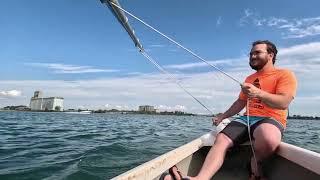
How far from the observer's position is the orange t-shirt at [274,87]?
4.25 meters

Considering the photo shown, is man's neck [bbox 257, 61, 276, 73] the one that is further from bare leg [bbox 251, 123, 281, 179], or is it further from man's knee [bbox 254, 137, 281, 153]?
man's knee [bbox 254, 137, 281, 153]

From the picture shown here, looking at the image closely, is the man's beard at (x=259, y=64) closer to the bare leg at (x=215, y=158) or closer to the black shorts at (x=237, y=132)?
the black shorts at (x=237, y=132)

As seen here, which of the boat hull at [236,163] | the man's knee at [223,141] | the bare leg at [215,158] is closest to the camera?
the boat hull at [236,163]

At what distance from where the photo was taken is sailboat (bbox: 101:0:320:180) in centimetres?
351

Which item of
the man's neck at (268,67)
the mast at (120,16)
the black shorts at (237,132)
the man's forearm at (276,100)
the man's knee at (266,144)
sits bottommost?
the man's knee at (266,144)

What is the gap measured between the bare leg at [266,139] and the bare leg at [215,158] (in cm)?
35

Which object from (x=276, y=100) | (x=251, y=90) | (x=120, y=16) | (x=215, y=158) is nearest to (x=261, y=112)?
(x=276, y=100)

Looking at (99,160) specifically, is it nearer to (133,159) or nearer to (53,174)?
(133,159)

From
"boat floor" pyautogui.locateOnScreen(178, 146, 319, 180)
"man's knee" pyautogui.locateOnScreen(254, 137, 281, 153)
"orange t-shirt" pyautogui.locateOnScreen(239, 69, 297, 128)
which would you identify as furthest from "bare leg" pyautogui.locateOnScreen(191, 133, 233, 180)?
"boat floor" pyautogui.locateOnScreen(178, 146, 319, 180)

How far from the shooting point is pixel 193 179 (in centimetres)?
351

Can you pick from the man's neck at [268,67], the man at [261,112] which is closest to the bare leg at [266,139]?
the man at [261,112]

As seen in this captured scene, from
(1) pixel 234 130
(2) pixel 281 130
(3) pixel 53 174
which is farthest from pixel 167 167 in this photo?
(3) pixel 53 174

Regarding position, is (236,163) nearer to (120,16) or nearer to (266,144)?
(266,144)

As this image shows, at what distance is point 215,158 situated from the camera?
4086 millimetres
